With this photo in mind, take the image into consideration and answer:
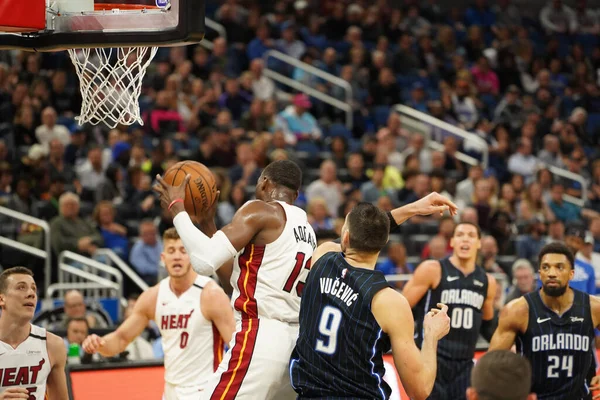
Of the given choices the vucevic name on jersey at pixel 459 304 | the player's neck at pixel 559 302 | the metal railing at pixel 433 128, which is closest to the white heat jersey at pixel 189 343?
the vucevic name on jersey at pixel 459 304

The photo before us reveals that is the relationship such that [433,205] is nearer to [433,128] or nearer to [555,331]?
[555,331]

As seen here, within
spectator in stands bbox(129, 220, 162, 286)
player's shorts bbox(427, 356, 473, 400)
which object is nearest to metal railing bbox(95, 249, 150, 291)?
spectator in stands bbox(129, 220, 162, 286)

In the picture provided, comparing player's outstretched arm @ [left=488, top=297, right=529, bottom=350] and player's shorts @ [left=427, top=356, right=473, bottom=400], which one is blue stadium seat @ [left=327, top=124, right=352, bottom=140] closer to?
player's shorts @ [left=427, top=356, right=473, bottom=400]

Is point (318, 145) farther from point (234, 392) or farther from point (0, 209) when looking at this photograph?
point (234, 392)

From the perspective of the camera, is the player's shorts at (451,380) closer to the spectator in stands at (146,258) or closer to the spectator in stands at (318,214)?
the spectator in stands at (318,214)

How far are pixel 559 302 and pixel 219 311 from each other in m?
2.17

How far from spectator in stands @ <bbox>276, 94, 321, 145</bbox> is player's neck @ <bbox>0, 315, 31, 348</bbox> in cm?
871

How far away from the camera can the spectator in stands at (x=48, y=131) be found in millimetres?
11977

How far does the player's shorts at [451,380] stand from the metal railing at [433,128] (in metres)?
7.65

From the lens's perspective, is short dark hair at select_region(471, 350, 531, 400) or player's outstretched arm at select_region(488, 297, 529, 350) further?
player's outstretched arm at select_region(488, 297, 529, 350)

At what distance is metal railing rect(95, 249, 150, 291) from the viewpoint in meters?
10.5

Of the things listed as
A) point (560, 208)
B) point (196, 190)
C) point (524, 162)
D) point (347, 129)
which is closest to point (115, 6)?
point (196, 190)

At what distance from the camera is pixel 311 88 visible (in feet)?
50.4

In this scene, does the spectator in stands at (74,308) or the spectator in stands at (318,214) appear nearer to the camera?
the spectator in stands at (74,308)
